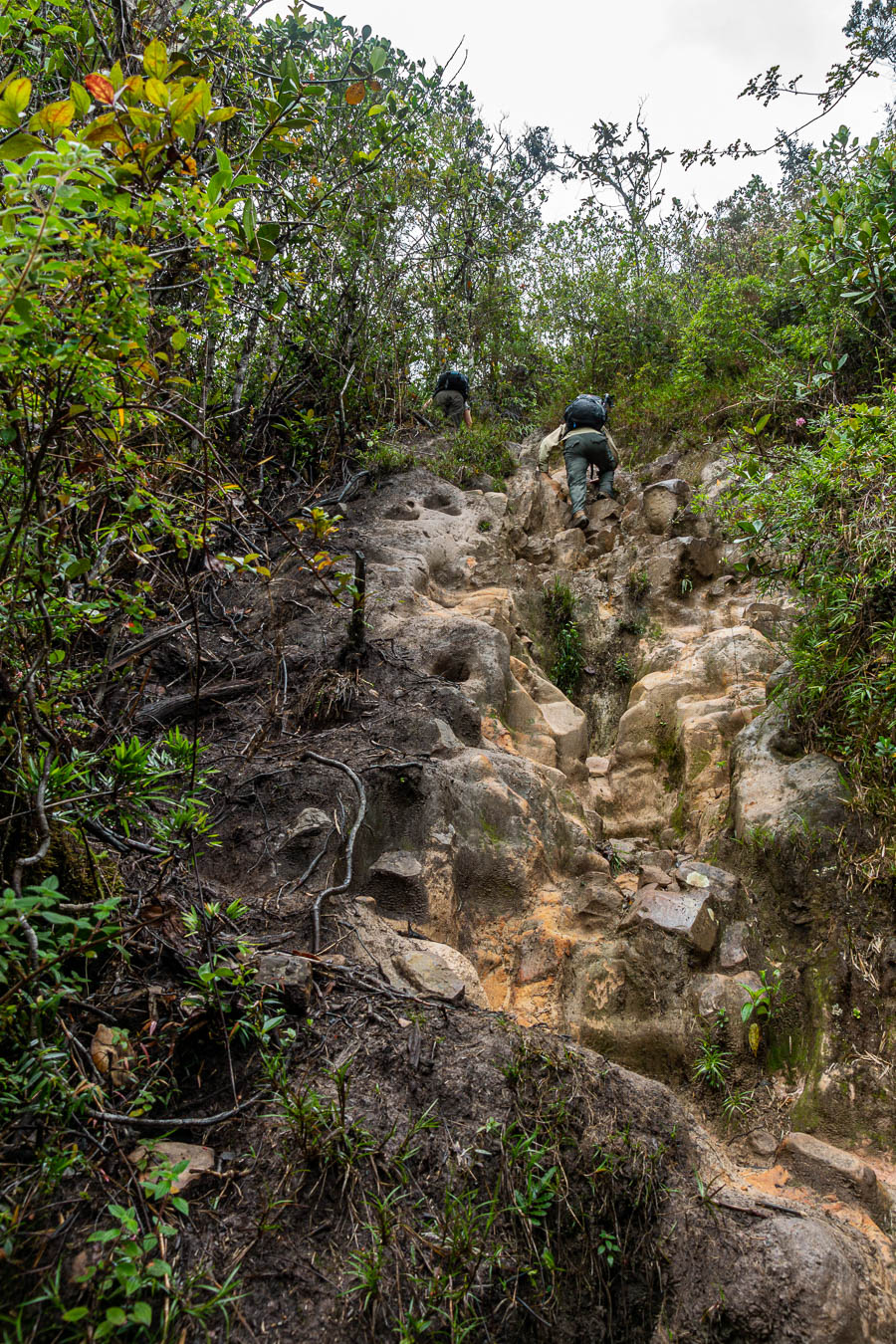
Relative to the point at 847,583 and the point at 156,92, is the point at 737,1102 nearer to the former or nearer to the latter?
the point at 847,583

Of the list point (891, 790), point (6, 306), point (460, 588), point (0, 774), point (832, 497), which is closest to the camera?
point (6, 306)

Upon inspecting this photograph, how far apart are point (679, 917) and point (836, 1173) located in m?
1.28

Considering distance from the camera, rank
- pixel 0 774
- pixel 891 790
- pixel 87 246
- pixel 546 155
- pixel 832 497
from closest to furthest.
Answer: pixel 87 246 < pixel 0 774 < pixel 891 790 < pixel 832 497 < pixel 546 155

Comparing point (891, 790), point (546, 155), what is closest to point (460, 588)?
point (891, 790)

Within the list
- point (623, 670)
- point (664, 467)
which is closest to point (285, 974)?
point (623, 670)

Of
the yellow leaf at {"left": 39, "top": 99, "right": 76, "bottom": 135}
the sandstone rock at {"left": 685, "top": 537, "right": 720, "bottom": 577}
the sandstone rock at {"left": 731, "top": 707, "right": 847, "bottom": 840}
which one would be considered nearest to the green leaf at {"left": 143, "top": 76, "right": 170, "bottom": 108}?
the yellow leaf at {"left": 39, "top": 99, "right": 76, "bottom": 135}

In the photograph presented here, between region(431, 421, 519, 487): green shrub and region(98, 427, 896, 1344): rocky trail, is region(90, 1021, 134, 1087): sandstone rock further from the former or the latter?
region(431, 421, 519, 487): green shrub

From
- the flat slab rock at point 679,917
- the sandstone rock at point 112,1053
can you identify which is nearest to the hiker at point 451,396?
the flat slab rock at point 679,917

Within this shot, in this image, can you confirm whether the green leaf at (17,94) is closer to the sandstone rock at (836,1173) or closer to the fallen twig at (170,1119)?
the fallen twig at (170,1119)

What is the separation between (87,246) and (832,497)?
12.9ft

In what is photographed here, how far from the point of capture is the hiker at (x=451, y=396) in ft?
35.0

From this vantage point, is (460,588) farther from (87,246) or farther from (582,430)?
(87,246)

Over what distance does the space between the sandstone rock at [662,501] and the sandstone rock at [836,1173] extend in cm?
603

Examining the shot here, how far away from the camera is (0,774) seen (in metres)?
2.12
